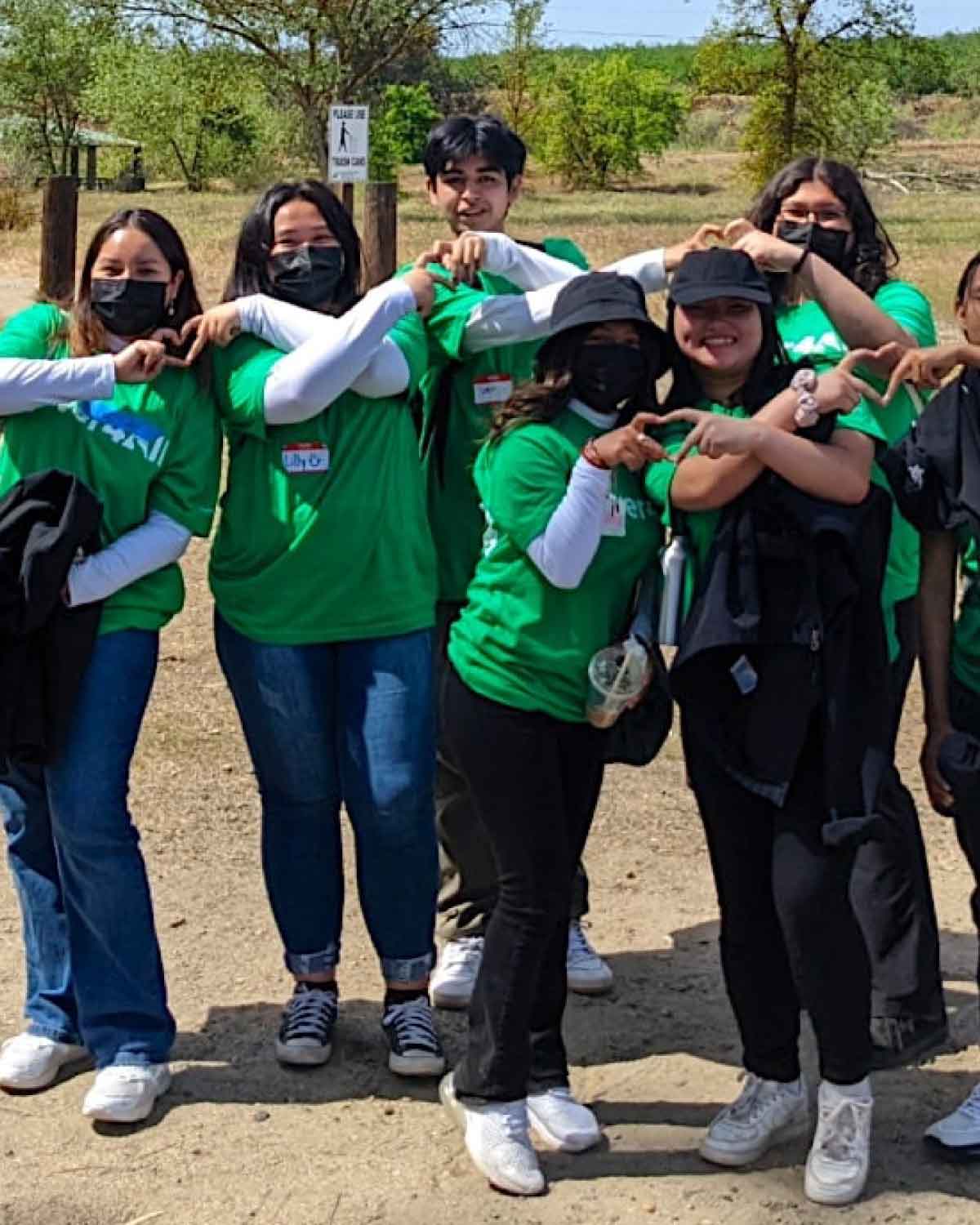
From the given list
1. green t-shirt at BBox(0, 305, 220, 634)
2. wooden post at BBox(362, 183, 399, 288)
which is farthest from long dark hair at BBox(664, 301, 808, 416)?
wooden post at BBox(362, 183, 399, 288)

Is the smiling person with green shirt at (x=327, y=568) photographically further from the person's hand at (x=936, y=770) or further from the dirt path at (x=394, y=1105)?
the person's hand at (x=936, y=770)

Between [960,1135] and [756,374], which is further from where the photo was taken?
[960,1135]

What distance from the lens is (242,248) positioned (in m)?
4.13

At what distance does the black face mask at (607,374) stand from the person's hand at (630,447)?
0.43 feet

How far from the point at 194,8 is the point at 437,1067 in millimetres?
26117

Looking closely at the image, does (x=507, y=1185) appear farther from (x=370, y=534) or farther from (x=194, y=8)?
(x=194, y=8)

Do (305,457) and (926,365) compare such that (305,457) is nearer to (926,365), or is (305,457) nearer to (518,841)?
(518,841)

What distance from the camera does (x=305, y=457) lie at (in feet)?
13.0

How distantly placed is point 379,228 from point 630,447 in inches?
308

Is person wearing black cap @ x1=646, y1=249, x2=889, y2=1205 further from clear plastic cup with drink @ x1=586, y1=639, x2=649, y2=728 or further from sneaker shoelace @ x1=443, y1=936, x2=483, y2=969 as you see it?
sneaker shoelace @ x1=443, y1=936, x2=483, y2=969

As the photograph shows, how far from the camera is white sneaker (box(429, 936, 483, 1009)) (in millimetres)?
4609

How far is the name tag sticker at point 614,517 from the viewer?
11.4 feet

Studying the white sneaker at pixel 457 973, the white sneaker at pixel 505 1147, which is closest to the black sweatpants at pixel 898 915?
the white sneaker at pixel 457 973

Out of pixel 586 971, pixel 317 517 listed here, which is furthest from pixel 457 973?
pixel 317 517
